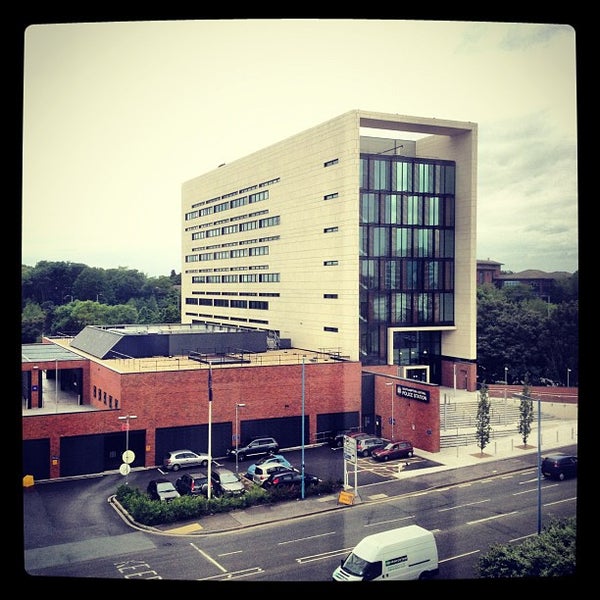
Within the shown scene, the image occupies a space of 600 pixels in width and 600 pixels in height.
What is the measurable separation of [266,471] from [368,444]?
264 centimetres

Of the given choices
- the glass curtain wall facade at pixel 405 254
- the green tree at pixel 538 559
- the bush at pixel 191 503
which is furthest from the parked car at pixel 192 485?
the glass curtain wall facade at pixel 405 254

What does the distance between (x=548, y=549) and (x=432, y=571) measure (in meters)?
1.46

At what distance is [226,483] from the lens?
31.9 feet

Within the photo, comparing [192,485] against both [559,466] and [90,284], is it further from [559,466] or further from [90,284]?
[559,466]

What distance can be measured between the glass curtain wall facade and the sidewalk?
373cm

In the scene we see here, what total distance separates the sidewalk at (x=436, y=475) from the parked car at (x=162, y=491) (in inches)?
30.4

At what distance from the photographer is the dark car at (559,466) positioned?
9945mm

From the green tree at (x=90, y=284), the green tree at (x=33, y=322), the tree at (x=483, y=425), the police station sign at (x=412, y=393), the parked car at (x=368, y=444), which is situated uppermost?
the green tree at (x=90, y=284)

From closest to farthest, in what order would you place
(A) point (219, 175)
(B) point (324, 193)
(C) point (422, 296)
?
(B) point (324, 193), (C) point (422, 296), (A) point (219, 175)

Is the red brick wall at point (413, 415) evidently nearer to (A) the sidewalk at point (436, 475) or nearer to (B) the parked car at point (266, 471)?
(A) the sidewalk at point (436, 475)

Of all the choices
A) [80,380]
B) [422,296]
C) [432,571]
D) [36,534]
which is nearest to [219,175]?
[422,296]

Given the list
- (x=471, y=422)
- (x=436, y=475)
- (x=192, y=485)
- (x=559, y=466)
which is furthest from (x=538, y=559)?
(x=471, y=422)

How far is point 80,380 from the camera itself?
478 inches

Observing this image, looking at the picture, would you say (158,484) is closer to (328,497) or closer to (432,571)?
(328,497)
